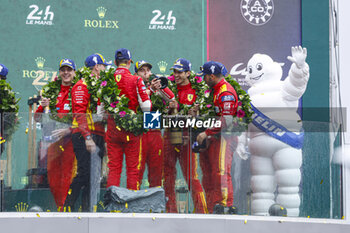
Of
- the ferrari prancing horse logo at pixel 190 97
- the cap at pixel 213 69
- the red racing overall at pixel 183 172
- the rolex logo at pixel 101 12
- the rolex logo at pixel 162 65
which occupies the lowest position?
the red racing overall at pixel 183 172

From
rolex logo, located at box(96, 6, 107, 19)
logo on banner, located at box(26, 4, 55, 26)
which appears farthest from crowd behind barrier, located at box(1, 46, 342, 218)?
rolex logo, located at box(96, 6, 107, 19)

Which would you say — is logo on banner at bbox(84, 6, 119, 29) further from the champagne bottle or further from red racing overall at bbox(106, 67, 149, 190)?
the champagne bottle

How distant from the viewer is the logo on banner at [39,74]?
14.1 meters

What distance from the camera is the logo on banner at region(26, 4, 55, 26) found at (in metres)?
14.3

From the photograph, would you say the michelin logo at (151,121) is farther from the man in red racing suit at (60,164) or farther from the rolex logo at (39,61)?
the rolex logo at (39,61)

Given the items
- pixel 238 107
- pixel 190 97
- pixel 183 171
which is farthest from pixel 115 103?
pixel 238 107

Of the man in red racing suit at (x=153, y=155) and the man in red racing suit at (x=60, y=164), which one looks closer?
the man in red racing suit at (x=60, y=164)

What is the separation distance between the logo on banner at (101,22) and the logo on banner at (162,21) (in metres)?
0.66

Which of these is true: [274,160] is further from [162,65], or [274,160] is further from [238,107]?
[162,65]

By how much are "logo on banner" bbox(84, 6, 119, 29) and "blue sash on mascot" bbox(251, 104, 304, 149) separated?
642cm

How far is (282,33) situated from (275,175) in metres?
6.71

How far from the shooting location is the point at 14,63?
1407cm

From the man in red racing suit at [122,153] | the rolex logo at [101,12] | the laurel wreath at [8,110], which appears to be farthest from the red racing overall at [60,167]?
the rolex logo at [101,12]

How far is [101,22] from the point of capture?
14508mm
